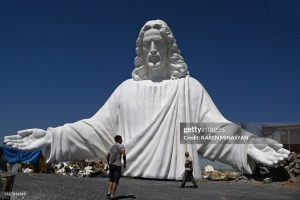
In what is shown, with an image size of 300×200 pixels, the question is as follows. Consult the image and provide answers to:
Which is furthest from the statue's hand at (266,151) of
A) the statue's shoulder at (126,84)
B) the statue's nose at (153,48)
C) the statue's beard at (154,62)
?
the statue's shoulder at (126,84)

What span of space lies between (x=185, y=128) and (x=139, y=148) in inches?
57.7

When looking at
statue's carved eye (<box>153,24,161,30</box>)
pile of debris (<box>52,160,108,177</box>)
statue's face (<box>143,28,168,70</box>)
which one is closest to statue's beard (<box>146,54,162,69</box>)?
statue's face (<box>143,28,168,70</box>)

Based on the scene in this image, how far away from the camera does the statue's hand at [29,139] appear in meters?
12.4

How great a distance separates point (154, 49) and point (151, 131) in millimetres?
2728

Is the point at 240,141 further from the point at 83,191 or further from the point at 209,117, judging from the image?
the point at 83,191

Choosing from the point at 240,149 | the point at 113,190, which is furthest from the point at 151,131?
the point at 113,190

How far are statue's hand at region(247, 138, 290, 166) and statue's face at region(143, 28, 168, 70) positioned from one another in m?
3.89

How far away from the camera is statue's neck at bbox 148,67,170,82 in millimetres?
13922

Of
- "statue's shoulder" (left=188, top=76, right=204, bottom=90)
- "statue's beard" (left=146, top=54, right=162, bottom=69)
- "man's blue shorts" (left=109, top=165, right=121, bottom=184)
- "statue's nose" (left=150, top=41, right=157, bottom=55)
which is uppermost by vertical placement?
"statue's nose" (left=150, top=41, right=157, bottom=55)

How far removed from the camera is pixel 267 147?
1193cm

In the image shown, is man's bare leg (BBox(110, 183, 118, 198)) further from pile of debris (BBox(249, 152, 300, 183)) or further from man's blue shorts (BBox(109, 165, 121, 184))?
pile of debris (BBox(249, 152, 300, 183))

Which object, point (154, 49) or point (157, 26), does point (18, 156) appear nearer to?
point (154, 49)

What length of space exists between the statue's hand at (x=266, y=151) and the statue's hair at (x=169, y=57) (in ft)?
10.6

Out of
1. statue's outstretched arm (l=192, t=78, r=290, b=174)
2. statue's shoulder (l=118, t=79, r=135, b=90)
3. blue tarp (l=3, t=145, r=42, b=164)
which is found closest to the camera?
statue's outstretched arm (l=192, t=78, r=290, b=174)
